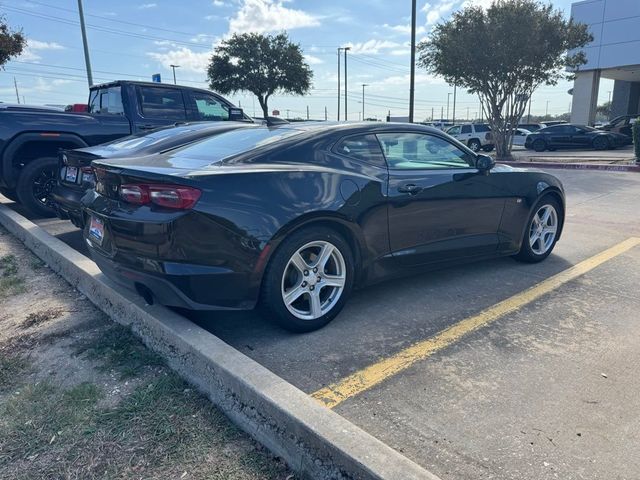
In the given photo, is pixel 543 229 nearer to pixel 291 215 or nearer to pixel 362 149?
pixel 362 149

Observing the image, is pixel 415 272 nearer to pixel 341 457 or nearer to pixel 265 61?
pixel 341 457

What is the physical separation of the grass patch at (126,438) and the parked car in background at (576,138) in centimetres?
2522

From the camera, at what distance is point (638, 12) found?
27219 millimetres

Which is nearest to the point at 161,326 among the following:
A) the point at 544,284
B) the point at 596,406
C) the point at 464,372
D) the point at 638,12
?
the point at 464,372

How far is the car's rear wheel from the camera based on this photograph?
2316 centimetres

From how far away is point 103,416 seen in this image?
252 cm

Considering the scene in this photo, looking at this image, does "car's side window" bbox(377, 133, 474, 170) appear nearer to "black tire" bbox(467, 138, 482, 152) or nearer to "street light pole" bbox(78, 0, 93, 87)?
"street light pole" bbox(78, 0, 93, 87)

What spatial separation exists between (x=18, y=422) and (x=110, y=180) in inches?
60.0

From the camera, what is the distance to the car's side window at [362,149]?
3.70 metres

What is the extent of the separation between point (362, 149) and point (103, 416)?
2.47m

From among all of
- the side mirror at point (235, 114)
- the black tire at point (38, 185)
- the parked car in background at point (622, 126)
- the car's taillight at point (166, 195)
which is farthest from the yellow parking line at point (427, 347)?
the parked car in background at point (622, 126)

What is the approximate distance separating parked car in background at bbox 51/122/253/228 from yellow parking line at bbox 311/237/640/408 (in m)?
2.42

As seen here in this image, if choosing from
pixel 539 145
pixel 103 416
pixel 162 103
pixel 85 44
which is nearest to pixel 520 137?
pixel 539 145

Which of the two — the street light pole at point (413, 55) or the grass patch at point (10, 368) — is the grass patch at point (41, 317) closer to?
the grass patch at point (10, 368)
